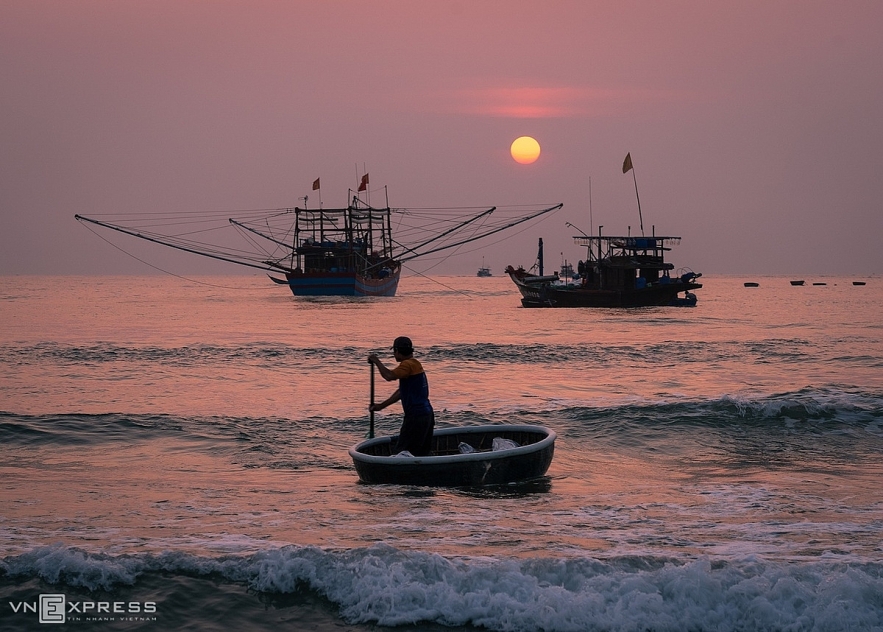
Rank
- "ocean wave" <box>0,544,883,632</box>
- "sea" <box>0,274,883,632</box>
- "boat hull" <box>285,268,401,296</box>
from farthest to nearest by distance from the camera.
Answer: "boat hull" <box>285,268,401,296</box>
"sea" <box>0,274,883,632</box>
"ocean wave" <box>0,544,883,632</box>

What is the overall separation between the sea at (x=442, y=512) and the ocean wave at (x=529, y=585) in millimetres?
19

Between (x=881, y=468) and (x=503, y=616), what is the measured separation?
9.40 meters

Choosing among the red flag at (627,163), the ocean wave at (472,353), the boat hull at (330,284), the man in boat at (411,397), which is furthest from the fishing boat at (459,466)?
the boat hull at (330,284)

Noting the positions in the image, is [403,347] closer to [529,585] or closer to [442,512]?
[442,512]

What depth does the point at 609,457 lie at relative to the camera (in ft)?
50.1

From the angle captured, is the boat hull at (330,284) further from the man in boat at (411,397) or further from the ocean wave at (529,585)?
the ocean wave at (529,585)

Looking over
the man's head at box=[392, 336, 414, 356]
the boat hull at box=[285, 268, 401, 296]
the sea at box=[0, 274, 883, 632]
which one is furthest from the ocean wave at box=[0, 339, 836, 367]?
the boat hull at box=[285, 268, 401, 296]

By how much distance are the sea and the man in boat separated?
0.65 meters

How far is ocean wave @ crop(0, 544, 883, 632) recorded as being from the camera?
267 inches

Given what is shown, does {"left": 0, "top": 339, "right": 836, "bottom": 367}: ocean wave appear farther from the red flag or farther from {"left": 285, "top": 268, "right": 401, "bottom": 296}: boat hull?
{"left": 285, "top": 268, "right": 401, "bottom": 296}: boat hull

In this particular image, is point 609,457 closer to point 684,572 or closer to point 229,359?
point 684,572

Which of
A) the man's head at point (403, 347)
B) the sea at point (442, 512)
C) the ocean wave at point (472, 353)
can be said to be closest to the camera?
the sea at point (442, 512)

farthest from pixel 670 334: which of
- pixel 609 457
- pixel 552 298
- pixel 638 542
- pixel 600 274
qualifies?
pixel 638 542

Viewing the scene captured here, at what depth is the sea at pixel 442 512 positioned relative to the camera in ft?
22.9
